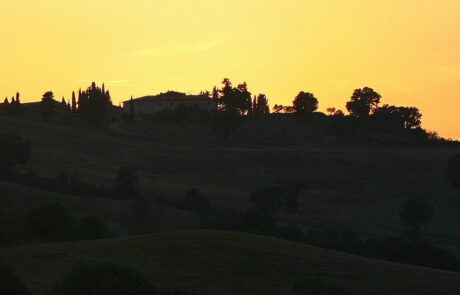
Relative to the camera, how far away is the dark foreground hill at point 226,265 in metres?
41.5

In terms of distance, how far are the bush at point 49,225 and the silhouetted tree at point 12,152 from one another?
4351cm

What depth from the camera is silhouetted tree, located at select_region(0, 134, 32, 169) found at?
350ft

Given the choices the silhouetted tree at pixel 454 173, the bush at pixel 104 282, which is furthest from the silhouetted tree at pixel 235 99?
the bush at pixel 104 282

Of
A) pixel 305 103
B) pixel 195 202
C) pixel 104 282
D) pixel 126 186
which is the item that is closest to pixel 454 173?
pixel 195 202

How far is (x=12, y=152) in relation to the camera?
108 metres

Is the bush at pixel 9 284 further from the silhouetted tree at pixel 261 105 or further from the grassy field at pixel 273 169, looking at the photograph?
the silhouetted tree at pixel 261 105

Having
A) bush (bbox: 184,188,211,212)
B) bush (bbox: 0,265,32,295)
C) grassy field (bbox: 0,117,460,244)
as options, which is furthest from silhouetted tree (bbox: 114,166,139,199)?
bush (bbox: 0,265,32,295)

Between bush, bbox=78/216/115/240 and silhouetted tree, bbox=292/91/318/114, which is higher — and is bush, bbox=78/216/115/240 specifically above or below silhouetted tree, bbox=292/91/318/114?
below

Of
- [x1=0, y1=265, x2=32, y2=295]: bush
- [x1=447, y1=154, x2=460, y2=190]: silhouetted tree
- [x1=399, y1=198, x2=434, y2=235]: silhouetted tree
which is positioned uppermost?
[x1=447, y1=154, x2=460, y2=190]: silhouetted tree

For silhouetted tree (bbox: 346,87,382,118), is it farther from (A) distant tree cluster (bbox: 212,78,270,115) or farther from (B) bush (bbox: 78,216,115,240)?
(B) bush (bbox: 78,216,115,240)

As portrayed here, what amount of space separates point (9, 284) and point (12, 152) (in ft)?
261

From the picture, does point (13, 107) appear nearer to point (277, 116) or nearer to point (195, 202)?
point (277, 116)

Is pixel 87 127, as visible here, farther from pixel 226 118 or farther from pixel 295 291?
pixel 295 291

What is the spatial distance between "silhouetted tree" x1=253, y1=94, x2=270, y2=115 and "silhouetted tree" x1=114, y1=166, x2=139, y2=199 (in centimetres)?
8492
